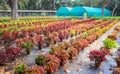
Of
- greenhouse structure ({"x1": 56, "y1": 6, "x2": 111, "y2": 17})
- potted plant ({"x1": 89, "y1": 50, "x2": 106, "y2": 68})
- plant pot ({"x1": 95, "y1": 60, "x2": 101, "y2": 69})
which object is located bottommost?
greenhouse structure ({"x1": 56, "y1": 6, "x2": 111, "y2": 17})

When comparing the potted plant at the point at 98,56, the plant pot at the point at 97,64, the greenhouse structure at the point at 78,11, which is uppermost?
the potted plant at the point at 98,56

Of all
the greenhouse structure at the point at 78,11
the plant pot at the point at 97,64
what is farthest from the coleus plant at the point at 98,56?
the greenhouse structure at the point at 78,11

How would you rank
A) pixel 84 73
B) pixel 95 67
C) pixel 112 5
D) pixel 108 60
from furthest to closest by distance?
pixel 112 5 → pixel 108 60 → pixel 95 67 → pixel 84 73

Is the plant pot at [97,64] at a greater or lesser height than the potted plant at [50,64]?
lesser

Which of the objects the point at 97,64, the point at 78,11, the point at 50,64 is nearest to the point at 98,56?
the point at 97,64

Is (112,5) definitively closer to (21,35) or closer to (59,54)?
(21,35)

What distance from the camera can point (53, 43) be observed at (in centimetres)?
1148

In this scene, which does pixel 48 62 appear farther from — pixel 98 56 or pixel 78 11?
pixel 78 11

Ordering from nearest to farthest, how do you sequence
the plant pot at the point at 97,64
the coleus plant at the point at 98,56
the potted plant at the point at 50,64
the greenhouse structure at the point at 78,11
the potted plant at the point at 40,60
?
the potted plant at the point at 50,64, the potted plant at the point at 40,60, the coleus plant at the point at 98,56, the plant pot at the point at 97,64, the greenhouse structure at the point at 78,11

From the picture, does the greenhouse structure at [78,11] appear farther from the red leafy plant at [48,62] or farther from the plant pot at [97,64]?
the red leafy plant at [48,62]

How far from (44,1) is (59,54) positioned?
5555 cm

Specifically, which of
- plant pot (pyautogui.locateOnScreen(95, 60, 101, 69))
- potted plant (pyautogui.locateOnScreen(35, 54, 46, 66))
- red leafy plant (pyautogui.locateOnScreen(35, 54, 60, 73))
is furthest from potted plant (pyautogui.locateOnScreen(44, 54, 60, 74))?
plant pot (pyautogui.locateOnScreen(95, 60, 101, 69))

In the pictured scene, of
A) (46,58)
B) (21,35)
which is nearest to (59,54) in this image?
(46,58)

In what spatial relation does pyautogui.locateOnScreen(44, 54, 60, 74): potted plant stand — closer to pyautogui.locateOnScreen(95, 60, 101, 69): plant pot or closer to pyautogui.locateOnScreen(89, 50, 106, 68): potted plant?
pyautogui.locateOnScreen(89, 50, 106, 68): potted plant
